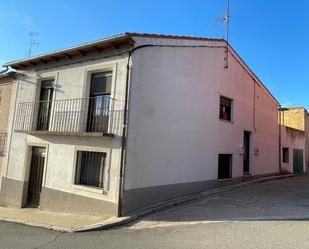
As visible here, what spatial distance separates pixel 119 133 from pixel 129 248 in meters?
3.66

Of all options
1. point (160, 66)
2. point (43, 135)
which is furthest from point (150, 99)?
point (43, 135)

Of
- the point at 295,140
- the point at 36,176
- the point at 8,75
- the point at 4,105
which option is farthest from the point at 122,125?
the point at 295,140

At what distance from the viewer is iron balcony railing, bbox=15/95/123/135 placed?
9442mm

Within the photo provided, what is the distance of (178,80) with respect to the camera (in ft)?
35.6

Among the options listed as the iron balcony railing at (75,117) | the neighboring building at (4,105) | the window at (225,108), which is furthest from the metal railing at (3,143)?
the window at (225,108)

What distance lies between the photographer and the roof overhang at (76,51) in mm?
9239

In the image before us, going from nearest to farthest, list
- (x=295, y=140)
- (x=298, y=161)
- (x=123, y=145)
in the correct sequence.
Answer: (x=123, y=145)
(x=295, y=140)
(x=298, y=161)

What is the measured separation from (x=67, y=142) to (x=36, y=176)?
8.26 ft

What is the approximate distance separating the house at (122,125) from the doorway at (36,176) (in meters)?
0.04

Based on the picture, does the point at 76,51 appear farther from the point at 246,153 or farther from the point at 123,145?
the point at 246,153

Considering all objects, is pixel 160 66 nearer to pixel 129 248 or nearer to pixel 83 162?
pixel 83 162

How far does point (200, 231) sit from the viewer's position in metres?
7.18

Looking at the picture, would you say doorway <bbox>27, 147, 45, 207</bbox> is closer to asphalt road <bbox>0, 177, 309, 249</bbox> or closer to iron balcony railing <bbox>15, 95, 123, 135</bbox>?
iron balcony railing <bbox>15, 95, 123, 135</bbox>

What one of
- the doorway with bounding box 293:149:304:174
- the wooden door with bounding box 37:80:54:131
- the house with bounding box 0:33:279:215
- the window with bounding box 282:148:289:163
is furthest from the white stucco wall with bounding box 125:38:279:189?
the doorway with bounding box 293:149:304:174
